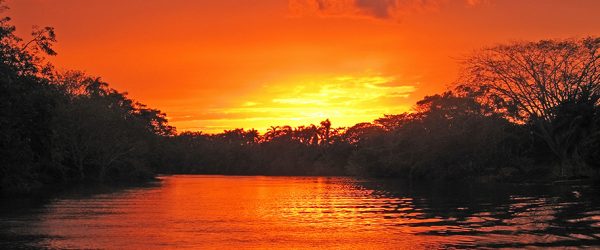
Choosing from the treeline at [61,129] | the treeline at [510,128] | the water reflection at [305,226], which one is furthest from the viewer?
the treeline at [510,128]

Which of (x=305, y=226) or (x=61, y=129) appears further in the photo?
(x=61, y=129)

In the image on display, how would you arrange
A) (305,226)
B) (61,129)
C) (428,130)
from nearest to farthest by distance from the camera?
(305,226), (61,129), (428,130)

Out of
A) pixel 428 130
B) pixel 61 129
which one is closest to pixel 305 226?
pixel 61 129

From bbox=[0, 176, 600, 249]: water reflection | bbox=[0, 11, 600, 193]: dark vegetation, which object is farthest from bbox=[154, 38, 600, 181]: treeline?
bbox=[0, 176, 600, 249]: water reflection

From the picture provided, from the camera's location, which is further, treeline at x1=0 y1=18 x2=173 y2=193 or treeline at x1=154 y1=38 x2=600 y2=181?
treeline at x1=154 y1=38 x2=600 y2=181

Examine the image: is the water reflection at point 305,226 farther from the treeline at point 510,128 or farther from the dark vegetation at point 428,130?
the treeline at point 510,128

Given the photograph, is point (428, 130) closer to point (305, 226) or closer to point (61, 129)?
point (61, 129)

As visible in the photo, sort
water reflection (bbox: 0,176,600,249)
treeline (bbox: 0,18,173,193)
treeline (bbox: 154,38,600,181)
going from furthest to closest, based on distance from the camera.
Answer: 1. treeline (bbox: 154,38,600,181)
2. treeline (bbox: 0,18,173,193)
3. water reflection (bbox: 0,176,600,249)

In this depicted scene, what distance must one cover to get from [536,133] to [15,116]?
5495 centimetres

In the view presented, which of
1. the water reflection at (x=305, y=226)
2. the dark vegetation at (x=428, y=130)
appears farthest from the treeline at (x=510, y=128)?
the water reflection at (x=305, y=226)

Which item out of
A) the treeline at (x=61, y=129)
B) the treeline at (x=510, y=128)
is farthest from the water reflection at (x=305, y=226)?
the treeline at (x=510, y=128)

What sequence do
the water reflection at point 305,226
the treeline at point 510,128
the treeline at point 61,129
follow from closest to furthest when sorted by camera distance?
1. the water reflection at point 305,226
2. the treeline at point 61,129
3. the treeline at point 510,128

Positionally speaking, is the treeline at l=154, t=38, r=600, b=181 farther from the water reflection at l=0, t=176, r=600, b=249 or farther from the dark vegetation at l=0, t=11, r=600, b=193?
the water reflection at l=0, t=176, r=600, b=249

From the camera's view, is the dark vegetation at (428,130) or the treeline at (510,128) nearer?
the dark vegetation at (428,130)
